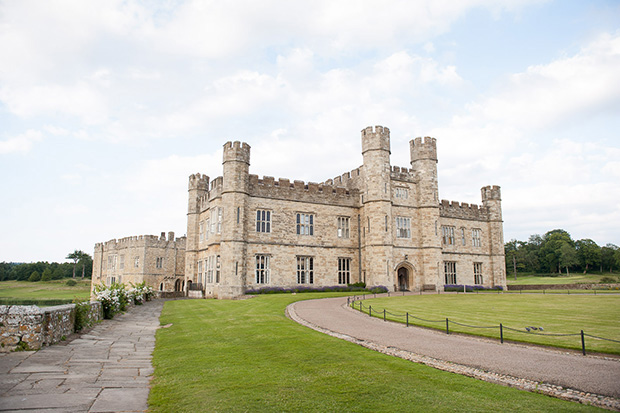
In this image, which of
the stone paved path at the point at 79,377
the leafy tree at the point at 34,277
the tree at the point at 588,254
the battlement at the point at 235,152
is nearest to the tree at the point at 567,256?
the tree at the point at 588,254

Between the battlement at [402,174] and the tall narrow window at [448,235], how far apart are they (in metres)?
6.99

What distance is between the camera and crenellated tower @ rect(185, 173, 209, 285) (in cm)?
3753

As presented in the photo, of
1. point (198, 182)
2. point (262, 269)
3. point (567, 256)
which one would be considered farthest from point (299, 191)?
point (567, 256)

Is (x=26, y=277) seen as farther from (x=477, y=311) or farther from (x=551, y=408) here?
(x=551, y=408)

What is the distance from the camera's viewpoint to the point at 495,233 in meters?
42.5

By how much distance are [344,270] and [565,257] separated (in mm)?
72136

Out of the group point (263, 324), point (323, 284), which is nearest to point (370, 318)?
point (263, 324)

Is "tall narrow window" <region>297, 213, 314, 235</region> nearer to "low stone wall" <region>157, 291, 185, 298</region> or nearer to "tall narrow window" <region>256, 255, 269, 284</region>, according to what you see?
"tall narrow window" <region>256, 255, 269, 284</region>

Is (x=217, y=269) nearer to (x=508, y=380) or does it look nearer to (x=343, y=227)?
(x=343, y=227)

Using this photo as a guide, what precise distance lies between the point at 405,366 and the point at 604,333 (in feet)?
24.5

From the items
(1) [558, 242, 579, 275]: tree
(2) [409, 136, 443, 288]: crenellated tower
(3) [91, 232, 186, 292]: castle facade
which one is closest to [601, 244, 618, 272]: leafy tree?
(1) [558, 242, 579, 275]: tree

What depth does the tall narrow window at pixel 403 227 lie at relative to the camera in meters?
35.8

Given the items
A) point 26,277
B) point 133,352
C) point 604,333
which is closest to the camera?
point 133,352

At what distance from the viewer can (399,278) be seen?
37219 millimetres
